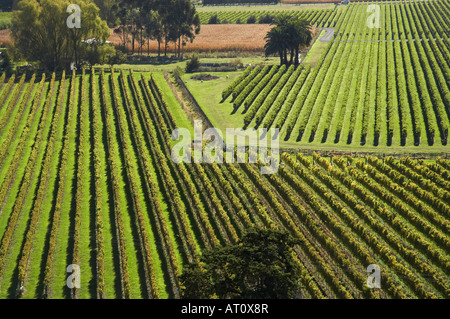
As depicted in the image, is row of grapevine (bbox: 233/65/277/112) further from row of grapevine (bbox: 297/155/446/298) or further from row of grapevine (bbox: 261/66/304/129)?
row of grapevine (bbox: 297/155/446/298)

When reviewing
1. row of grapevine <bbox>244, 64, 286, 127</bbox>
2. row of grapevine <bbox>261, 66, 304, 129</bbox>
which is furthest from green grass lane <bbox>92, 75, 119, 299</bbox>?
row of grapevine <bbox>261, 66, 304, 129</bbox>

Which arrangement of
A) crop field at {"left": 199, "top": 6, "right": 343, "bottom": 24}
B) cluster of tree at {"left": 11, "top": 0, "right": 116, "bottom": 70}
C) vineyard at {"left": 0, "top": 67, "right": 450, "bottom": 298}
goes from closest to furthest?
1. vineyard at {"left": 0, "top": 67, "right": 450, "bottom": 298}
2. cluster of tree at {"left": 11, "top": 0, "right": 116, "bottom": 70}
3. crop field at {"left": 199, "top": 6, "right": 343, "bottom": 24}

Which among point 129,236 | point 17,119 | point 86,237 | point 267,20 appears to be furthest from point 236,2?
point 86,237

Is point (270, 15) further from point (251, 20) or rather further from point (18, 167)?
point (18, 167)

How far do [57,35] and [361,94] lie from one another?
2105 inches

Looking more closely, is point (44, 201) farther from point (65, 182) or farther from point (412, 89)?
point (412, 89)

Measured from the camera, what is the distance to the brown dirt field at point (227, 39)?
395ft

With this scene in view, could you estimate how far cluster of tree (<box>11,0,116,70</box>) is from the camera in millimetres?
95250

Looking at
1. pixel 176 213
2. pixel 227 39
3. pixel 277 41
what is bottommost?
pixel 176 213

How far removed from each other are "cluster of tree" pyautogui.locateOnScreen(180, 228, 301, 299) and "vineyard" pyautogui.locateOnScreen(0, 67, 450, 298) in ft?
Result: 15.4

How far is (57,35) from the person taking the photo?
321 ft

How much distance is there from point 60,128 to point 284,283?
4764 cm

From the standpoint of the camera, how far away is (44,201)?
178 ft

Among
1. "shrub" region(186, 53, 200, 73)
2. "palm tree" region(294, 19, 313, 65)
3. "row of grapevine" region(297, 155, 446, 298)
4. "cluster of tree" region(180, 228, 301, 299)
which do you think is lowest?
"row of grapevine" region(297, 155, 446, 298)
